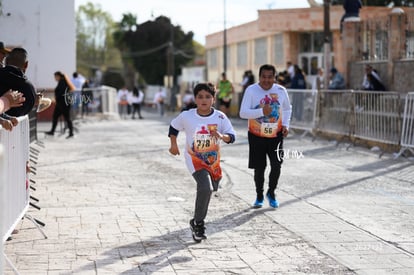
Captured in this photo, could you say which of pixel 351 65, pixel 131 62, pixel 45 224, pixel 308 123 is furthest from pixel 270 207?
pixel 131 62

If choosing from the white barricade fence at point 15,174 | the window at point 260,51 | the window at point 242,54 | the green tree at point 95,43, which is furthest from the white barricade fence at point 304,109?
the green tree at point 95,43

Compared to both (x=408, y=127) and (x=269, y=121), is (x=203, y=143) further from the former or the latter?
(x=408, y=127)

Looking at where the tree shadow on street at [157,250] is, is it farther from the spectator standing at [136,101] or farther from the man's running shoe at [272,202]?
the spectator standing at [136,101]

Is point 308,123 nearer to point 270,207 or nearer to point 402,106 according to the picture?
point 402,106

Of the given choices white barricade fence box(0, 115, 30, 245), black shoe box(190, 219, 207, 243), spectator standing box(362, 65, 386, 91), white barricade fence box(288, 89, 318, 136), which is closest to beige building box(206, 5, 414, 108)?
spectator standing box(362, 65, 386, 91)

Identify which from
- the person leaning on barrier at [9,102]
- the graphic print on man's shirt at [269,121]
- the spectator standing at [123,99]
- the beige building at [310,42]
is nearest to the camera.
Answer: the person leaning on barrier at [9,102]

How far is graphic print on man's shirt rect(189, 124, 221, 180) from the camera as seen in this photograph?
7067 millimetres

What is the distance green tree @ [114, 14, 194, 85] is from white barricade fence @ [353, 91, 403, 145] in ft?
190

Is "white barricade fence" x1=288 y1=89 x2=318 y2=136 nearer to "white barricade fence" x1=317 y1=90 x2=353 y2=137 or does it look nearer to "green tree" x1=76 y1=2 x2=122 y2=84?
"white barricade fence" x1=317 y1=90 x2=353 y2=137

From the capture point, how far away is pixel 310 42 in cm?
3759

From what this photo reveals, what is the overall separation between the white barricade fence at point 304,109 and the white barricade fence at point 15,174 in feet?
40.6

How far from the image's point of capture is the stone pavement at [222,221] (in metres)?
6.20

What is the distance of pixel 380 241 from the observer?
23.0 ft

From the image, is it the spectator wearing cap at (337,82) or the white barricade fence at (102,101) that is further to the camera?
the white barricade fence at (102,101)
